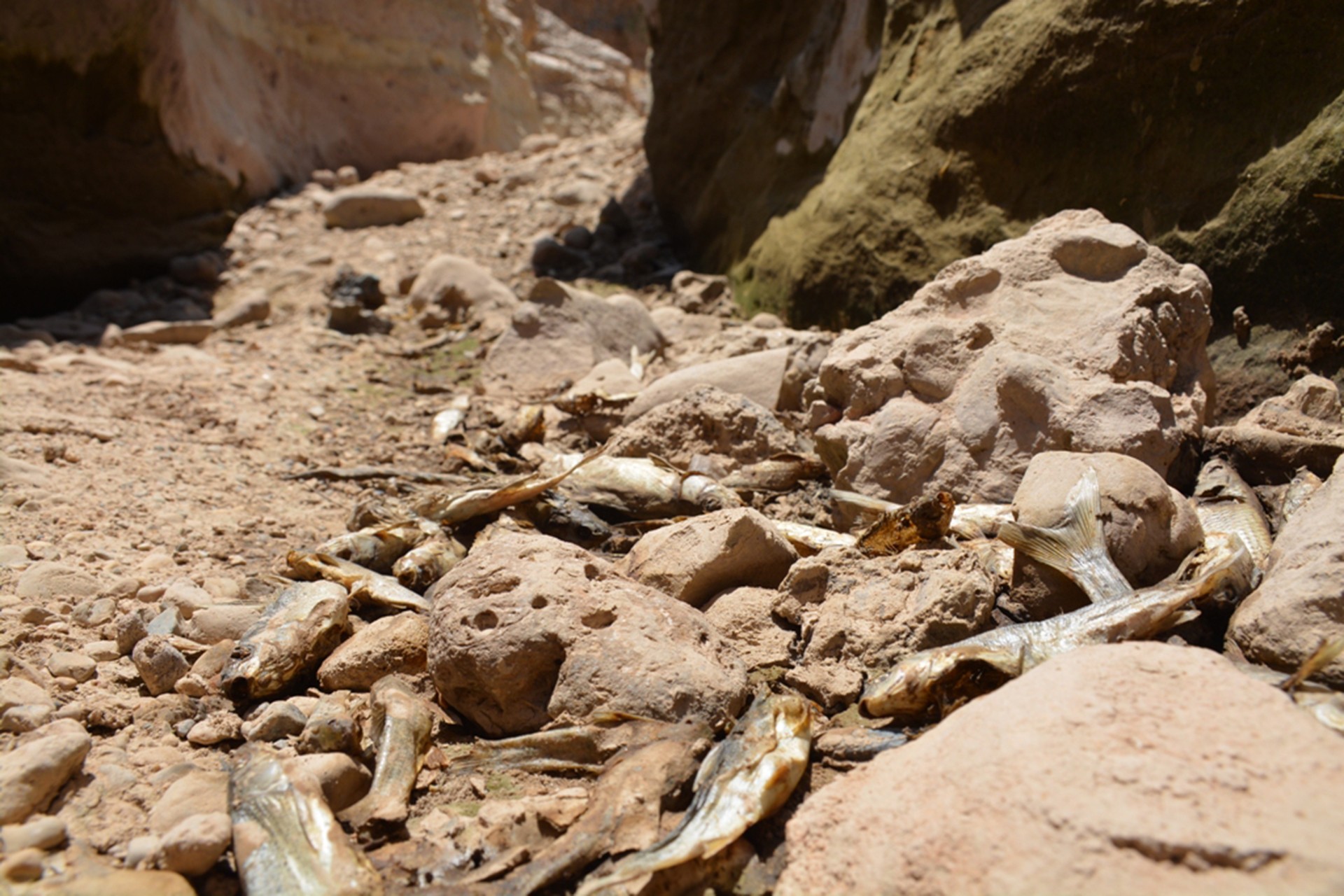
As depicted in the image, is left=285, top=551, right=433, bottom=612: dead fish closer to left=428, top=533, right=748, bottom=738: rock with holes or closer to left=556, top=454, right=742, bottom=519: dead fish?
left=428, top=533, right=748, bottom=738: rock with holes

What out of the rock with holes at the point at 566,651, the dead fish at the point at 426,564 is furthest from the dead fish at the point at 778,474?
the rock with holes at the point at 566,651

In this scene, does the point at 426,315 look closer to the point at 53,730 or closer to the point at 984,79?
the point at 984,79

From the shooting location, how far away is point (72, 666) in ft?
6.59

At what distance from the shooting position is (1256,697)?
138 cm

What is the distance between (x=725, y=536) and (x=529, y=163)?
278 inches

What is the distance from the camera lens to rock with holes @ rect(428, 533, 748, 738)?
1850 millimetres

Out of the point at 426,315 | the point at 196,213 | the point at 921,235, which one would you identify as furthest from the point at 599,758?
the point at 196,213

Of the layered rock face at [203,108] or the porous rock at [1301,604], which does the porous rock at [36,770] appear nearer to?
the porous rock at [1301,604]

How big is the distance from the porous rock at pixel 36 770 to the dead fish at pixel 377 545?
1.08 m

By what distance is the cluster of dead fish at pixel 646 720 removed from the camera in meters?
1.50

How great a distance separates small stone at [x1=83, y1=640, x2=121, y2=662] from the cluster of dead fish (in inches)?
11.8

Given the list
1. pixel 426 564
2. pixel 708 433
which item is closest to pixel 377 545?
pixel 426 564

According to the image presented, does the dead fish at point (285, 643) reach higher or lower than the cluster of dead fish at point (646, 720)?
lower

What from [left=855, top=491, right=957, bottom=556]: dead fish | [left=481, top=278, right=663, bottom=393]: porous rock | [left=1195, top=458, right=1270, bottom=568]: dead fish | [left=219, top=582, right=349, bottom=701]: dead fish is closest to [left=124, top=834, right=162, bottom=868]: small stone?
[left=219, top=582, right=349, bottom=701]: dead fish
